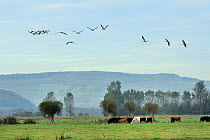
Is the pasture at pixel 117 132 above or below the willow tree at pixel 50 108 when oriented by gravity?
below

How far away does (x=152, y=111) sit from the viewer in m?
104

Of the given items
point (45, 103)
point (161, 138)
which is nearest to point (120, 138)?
point (161, 138)

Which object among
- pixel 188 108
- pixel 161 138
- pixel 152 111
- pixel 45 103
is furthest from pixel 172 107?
pixel 161 138

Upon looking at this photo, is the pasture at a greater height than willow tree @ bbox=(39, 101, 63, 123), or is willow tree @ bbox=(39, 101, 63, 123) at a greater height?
willow tree @ bbox=(39, 101, 63, 123)

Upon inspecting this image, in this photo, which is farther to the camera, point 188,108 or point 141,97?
point 141,97

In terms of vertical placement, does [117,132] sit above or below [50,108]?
below

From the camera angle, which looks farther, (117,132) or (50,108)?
(50,108)

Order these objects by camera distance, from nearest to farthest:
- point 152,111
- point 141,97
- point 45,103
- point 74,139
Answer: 1. point 74,139
2. point 45,103
3. point 152,111
4. point 141,97

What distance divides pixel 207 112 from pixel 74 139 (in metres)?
122

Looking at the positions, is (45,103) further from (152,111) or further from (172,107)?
(172,107)

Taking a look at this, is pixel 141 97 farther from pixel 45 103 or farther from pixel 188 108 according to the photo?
pixel 45 103

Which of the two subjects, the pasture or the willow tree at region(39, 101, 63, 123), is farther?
the willow tree at region(39, 101, 63, 123)

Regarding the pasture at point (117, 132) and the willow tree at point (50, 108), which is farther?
the willow tree at point (50, 108)

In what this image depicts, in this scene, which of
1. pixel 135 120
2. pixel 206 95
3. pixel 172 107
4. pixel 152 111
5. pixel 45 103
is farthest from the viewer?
pixel 172 107
